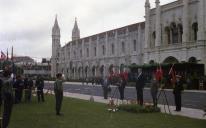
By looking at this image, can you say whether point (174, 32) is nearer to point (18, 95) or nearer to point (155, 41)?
point (155, 41)

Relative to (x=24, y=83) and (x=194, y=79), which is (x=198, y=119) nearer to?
(x=24, y=83)

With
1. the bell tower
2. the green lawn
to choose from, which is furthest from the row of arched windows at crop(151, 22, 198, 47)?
the bell tower

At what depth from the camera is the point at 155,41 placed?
61.8m

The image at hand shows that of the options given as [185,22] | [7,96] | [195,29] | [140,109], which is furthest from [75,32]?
[7,96]

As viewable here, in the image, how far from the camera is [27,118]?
16.3m

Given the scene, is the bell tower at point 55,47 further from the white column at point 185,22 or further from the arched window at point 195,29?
Result: the arched window at point 195,29

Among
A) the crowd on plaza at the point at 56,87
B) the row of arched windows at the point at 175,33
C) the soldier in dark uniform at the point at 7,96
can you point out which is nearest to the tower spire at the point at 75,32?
the row of arched windows at the point at 175,33

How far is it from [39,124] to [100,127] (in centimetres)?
239

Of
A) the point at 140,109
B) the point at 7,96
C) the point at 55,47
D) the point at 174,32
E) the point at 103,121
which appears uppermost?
the point at 55,47

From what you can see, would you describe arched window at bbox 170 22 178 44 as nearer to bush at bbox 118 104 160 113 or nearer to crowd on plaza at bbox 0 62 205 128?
crowd on plaza at bbox 0 62 205 128

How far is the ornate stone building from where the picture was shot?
52.4 meters

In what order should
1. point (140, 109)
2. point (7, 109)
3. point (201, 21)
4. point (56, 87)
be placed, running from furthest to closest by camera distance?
1. point (201, 21)
2. point (140, 109)
3. point (56, 87)
4. point (7, 109)

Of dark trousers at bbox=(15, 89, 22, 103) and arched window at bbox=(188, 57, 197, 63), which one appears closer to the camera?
dark trousers at bbox=(15, 89, 22, 103)

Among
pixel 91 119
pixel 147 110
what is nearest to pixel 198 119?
pixel 147 110
